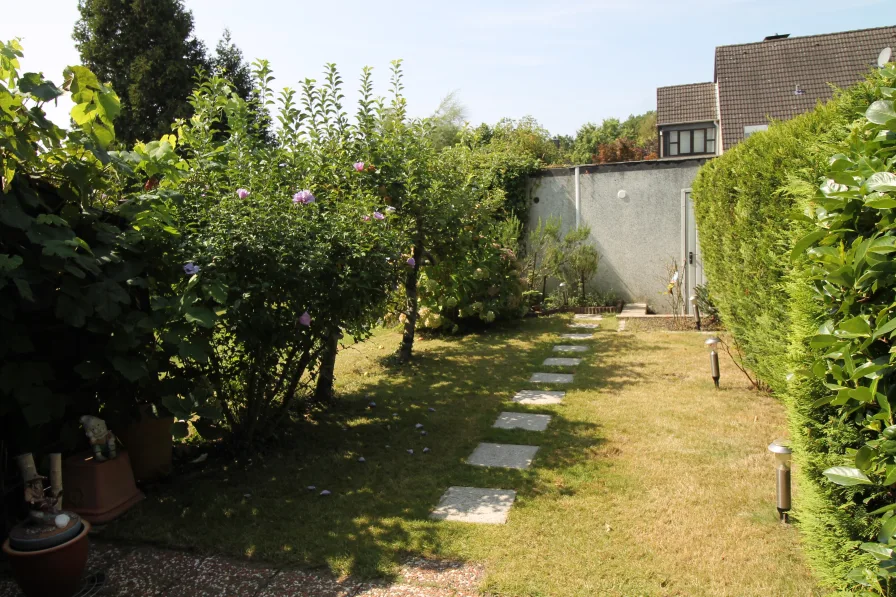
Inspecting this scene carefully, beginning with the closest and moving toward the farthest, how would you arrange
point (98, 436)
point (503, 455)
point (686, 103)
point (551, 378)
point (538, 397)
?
point (98, 436), point (503, 455), point (538, 397), point (551, 378), point (686, 103)

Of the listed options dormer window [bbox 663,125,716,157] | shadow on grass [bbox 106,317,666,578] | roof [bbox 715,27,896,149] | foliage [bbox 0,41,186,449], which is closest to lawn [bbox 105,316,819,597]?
shadow on grass [bbox 106,317,666,578]

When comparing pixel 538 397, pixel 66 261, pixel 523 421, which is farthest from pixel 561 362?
pixel 66 261

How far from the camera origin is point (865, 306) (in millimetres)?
1876

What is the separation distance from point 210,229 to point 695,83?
3037 cm

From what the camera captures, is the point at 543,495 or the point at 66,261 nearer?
the point at 66,261

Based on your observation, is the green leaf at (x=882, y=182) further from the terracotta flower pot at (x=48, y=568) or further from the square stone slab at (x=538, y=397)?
the square stone slab at (x=538, y=397)

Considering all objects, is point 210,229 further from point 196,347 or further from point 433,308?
point 433,308

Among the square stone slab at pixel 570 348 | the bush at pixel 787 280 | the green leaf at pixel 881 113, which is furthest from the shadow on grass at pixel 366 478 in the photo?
the green leaf at pixel 881 113

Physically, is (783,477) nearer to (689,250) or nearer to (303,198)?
(303,198)

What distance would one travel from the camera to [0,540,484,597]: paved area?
9.65 ft

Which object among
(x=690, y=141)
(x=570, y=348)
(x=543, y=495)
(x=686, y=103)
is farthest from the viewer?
(x=690, y=141)

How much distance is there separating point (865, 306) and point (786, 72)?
25.4 meters

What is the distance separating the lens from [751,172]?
574 cm

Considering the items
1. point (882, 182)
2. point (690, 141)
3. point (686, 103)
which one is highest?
point (686, 103)
